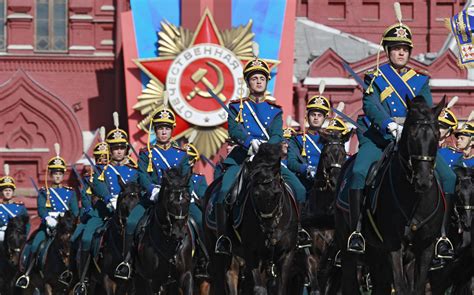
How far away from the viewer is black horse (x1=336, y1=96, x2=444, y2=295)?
13.8m

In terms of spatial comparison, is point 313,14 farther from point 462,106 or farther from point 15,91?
point 15,91

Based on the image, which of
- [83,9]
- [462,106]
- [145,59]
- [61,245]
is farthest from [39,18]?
[61,245]

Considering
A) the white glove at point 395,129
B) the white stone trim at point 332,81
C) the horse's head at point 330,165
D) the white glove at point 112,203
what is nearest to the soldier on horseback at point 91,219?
the white glove at point 112,203

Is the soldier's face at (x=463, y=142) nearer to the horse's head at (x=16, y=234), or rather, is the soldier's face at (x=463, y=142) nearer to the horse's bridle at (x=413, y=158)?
the horse's bridle at (x=413, y=158)

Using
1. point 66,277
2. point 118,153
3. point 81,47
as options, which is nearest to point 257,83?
point 118,153

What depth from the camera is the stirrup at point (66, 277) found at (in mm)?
25281

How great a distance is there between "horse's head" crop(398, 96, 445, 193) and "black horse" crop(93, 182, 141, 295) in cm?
722

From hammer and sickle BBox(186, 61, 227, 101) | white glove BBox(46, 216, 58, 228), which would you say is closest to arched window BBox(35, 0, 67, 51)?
hammer and sickle BBox(186, 61, 227, 101)

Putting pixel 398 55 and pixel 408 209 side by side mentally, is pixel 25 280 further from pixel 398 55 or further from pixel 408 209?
pixel 408 209

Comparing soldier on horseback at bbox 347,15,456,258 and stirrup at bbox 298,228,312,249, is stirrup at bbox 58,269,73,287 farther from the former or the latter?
soldier on horseback at bbox 347,15,456,258

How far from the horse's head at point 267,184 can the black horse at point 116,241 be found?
5.19 meters

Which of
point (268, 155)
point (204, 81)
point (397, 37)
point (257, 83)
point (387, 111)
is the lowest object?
point (268, 155)

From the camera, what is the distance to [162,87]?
35844mm

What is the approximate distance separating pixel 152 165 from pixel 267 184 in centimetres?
502
